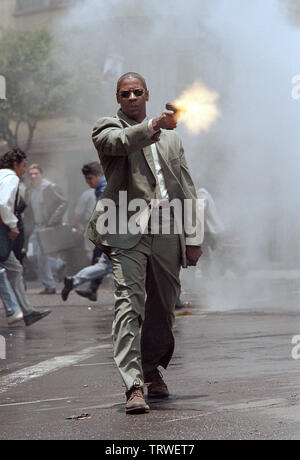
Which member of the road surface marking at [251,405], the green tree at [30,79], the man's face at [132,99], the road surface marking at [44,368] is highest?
the green tree at [30,79]

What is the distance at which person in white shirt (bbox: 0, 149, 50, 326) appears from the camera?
1052 centimetres

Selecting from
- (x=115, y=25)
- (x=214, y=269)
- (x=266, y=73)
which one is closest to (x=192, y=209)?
(x=266, y=73)

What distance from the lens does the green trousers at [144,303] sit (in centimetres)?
588

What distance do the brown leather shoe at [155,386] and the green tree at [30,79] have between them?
1962cm

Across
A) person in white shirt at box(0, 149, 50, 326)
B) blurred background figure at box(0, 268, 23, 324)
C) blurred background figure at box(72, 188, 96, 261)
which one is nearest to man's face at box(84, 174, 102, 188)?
person in white shirt at box(0, 149, 50, 326)

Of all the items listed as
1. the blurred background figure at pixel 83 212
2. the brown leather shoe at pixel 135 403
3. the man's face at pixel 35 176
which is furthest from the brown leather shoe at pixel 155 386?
the man's face at pixel 35 176

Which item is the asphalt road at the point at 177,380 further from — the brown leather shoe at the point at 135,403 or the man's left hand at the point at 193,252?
the man's left hand at the point at 193,252

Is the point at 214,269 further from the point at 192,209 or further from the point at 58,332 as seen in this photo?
the point at 192,209

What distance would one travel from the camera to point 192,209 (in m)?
6.19

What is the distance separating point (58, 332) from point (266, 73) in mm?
3674

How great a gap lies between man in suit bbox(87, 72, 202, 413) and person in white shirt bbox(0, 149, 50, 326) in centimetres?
443

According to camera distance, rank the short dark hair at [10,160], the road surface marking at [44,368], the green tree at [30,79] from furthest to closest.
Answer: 1. the green tree at [30,79]
2. the short dark hair at [10,160]
3. the road surface marking at [44,368]

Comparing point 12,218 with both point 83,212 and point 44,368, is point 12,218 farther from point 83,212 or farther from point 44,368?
point 83,212
